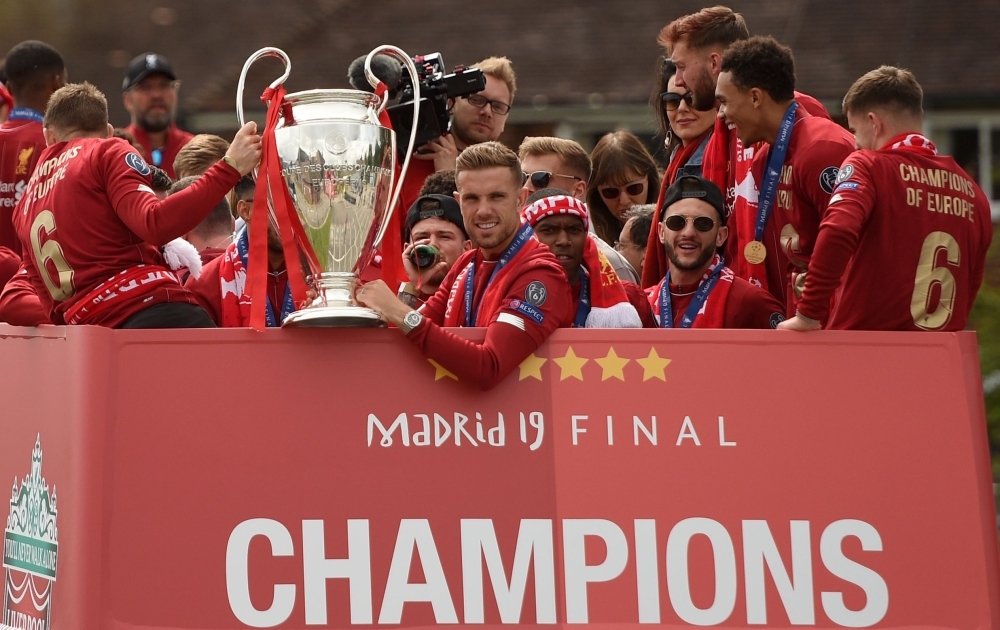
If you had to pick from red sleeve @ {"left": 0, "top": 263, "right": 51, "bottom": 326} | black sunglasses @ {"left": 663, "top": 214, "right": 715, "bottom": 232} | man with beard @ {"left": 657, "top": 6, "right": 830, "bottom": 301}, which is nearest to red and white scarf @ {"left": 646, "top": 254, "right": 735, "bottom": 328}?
black sunglasses @ {"left": 663, "top": 214, "right": 715, "bottom": 232}

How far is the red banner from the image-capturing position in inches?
191

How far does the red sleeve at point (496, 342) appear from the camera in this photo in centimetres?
489

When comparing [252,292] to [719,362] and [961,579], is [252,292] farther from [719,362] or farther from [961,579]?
[961,579]

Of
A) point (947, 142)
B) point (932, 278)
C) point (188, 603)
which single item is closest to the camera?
point (188, 603)

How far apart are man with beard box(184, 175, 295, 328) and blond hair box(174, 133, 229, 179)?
1.27 meters

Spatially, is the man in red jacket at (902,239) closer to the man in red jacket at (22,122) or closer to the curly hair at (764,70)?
the curly hair at (764,70)

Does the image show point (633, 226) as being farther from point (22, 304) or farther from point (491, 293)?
point (22, 304)

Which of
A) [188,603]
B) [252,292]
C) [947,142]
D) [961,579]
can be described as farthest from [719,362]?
[947,142]

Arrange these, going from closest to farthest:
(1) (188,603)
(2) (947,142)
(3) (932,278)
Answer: (1) (188,603) → (3) (932,278) → (2) (947,142)

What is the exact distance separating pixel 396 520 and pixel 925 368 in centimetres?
→ 174

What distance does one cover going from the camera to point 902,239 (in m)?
5.32

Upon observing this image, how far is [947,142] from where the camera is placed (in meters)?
21.2

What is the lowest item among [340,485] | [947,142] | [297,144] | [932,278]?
[340,485]

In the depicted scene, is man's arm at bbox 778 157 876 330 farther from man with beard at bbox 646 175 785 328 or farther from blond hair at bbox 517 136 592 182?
blond hair at bbox 517 136 592 182
